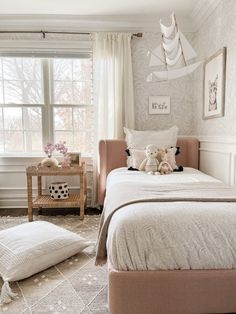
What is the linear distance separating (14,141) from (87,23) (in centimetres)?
190

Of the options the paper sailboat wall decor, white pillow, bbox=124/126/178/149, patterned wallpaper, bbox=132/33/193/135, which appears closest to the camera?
the paper sailboat wall decor

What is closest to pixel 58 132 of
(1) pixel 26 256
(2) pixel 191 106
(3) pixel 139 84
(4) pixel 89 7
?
(3) pixel 139 84

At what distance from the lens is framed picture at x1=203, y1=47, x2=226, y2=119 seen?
2.67 meters

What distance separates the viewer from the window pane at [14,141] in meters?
3.66

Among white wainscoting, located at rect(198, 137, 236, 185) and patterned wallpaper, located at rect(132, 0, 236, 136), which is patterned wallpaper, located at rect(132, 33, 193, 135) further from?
white wainscoting, located at rect(198, 137, 236, 185)

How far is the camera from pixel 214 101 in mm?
2881

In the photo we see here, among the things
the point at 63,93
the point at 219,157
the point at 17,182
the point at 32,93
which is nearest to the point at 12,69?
the point at 32,93

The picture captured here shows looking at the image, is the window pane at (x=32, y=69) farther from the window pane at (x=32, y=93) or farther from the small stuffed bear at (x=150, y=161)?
the small stuffed bear at (x=150, y=161)

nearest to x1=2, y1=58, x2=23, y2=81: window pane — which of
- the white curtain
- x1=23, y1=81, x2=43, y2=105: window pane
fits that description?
x1=23, y1=81, x2=43, y2=105: window pane

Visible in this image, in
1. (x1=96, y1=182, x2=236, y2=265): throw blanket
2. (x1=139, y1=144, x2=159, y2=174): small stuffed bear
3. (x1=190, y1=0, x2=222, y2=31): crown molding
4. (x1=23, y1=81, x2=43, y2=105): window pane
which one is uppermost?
(x1=190, y1=0, x2=222, y2=31): crown molding

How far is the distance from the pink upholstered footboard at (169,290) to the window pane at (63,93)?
286 cm

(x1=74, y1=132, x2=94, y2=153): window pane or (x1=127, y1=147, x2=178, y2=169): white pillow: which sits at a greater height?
(x1=74, y1=132, x2=94, y2=153): window pane

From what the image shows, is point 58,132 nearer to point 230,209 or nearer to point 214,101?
point 214,101

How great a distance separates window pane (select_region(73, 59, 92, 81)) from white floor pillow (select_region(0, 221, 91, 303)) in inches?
86.5
